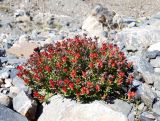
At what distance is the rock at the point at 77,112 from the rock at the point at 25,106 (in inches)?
7.0

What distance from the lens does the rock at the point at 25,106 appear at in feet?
22.9

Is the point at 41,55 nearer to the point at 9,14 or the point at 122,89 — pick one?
the point at 122,89

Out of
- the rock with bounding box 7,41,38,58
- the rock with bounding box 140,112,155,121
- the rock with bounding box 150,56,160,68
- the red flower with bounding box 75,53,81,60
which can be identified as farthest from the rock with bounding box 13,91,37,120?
the rock with bounding box 7,41,38,58

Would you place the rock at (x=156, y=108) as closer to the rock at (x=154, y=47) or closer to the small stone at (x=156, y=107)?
the small stone at (x=156, y=107)

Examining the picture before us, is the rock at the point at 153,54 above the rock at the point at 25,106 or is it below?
above

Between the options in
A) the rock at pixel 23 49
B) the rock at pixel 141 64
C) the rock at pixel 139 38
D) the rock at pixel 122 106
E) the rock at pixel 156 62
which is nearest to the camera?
the rock at pixel 122 106

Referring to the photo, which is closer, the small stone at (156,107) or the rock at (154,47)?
the small stone at (156,107)

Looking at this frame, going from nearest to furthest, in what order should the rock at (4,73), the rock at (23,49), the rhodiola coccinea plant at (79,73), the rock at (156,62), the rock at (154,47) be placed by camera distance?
the rhodiola coccinea plant at (79,73)
the rock at (4,73)
the rock at (156,62)
the rock at (154,47)
the rock at (23,49)

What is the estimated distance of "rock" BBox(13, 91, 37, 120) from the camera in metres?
6.99

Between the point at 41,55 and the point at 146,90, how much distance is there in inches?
82.0

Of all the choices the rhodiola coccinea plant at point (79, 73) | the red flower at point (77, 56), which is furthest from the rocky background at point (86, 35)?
the red flower at point (77, 56)

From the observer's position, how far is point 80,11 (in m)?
18.9

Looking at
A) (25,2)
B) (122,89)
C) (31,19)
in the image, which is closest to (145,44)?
(122,89)

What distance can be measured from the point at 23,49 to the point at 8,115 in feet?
12.6
